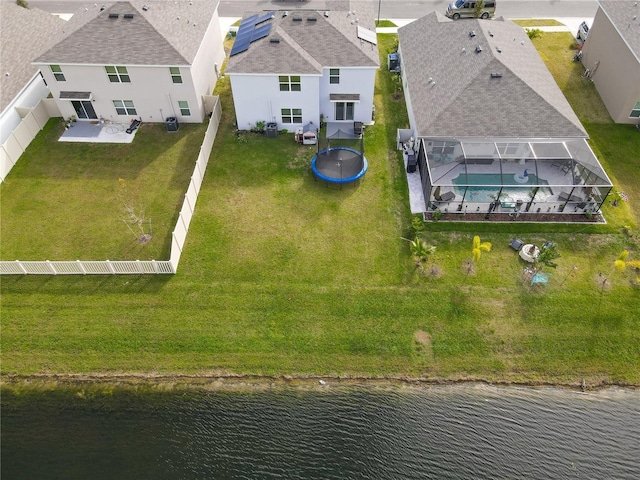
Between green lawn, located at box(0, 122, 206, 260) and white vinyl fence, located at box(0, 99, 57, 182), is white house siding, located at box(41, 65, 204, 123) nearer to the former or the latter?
green lawn, located at box(0, 122, 206, 260)

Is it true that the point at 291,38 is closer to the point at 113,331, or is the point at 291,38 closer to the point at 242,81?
the point at 242,81

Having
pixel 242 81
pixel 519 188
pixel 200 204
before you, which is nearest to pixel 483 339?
pixel 519 188

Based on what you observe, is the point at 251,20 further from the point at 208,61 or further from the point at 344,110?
the point at 344,110

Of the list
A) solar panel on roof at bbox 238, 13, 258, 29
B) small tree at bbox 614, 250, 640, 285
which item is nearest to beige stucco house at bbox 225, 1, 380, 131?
solar panel on roof at bbox 238, 13, 258, 29

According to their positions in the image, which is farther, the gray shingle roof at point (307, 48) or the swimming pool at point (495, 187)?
the gray shingle roof at point (307, 48)

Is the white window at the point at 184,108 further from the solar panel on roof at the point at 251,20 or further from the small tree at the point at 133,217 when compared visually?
the solar panel on roof at the point at 251,20

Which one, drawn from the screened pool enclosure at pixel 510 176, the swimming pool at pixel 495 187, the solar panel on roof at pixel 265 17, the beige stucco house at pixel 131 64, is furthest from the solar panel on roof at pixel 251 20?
the swimming pool at pixel 495 187
